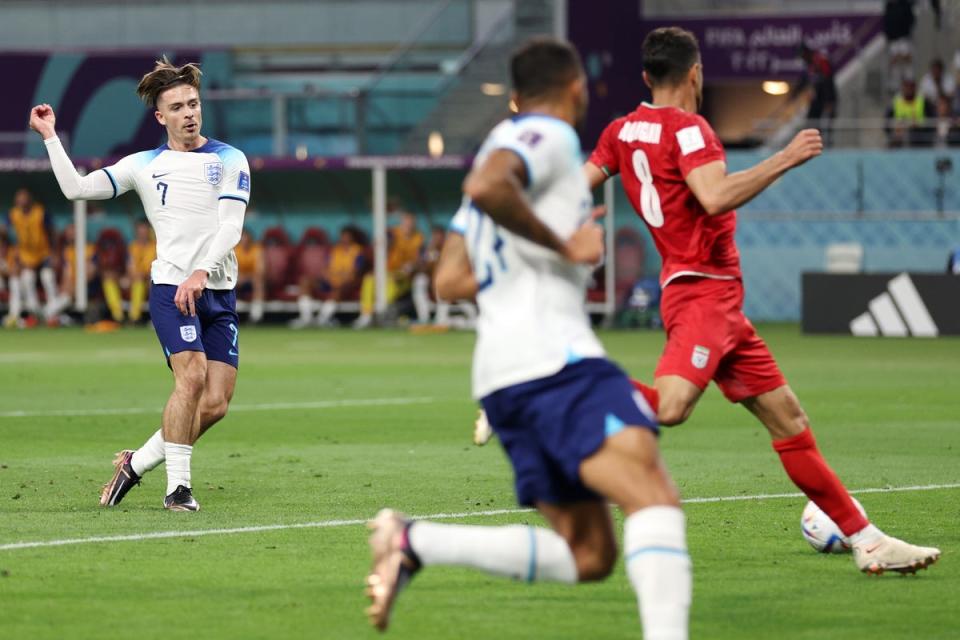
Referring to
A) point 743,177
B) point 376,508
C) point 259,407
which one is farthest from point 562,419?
point 259,407

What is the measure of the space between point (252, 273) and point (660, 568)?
2810 cm

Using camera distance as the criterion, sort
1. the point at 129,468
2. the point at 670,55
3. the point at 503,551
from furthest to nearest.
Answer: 1. the point at 129,468
2. the point at 670,55
3. the point at 503,551

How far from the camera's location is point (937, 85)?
31.6 m

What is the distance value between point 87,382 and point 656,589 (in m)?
14.9

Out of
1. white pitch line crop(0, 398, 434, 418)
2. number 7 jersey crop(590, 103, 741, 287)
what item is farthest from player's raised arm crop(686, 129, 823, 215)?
white pitch line crop(0, 398, 434, 418)

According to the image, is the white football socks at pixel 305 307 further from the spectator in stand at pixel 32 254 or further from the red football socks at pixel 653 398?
the red football socks at pixel 653 398

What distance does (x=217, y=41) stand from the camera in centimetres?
4228

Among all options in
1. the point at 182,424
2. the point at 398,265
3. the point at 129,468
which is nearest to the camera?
the point at 182,424

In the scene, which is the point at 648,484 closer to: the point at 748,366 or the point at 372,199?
the point at 748,366

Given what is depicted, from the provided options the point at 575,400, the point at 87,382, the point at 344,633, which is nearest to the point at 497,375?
the point at 575,400

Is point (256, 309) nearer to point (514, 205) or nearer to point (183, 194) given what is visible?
point (183, 194)

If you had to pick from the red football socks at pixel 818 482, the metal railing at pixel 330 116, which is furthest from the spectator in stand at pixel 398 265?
the red football socks at pixel 818 482

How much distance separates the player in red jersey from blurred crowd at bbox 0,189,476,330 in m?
23.8

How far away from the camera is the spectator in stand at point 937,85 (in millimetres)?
31609
